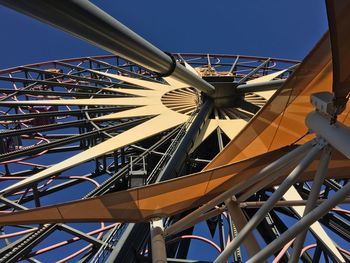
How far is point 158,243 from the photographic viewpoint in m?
5.14

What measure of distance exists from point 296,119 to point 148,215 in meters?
2.52

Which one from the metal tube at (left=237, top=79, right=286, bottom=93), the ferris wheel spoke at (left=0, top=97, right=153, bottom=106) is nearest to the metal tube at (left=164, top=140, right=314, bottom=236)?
the metal tube at (left=237, top=79, right=286, bottom=93)

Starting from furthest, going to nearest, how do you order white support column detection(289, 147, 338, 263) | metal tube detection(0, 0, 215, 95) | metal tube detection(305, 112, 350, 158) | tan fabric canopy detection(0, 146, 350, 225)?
1. tan fabric canopy detection(0, 146, 350, 225)
2. white support column detection(289, 147, 338, 263)
3. metal tube detection(0, 0, 215, 95)
4. metal tube detection(305, 112, 350, 158)

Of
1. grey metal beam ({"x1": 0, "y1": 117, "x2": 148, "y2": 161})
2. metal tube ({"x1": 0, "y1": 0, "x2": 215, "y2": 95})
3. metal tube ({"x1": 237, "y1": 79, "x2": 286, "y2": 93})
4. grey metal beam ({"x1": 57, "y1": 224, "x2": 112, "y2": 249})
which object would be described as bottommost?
grey metal beam ({"x1": 57, "y1": 224, "x2": 112, "y2": 249})

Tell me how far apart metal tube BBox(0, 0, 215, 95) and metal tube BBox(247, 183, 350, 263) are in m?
3.20

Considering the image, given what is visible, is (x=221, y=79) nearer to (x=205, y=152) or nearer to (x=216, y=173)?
(x=205, y=152)

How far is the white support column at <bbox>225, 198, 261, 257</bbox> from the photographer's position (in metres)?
5.65

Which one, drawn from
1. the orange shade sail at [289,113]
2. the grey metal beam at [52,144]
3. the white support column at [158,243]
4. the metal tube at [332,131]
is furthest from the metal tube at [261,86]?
the metal tube at [332,131]

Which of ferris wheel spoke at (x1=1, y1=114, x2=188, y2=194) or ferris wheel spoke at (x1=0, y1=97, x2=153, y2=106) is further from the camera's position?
ferris wheel spoke at (x1=0, y1=97, x2=153, y2=106)

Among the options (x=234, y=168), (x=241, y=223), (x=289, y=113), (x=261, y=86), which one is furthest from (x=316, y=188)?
(x=261, y=86)

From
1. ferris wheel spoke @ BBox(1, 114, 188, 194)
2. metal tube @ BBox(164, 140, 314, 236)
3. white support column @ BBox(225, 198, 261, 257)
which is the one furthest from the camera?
ferris wheel spoke @ BBox(1, 114, 188, 194)

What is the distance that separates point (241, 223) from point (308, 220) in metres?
2.31

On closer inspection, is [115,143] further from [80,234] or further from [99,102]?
[99,102]

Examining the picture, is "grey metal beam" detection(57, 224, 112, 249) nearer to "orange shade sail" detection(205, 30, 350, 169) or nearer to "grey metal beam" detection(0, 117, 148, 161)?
"grey metal beam" detection(0, 117, 148, 161)
